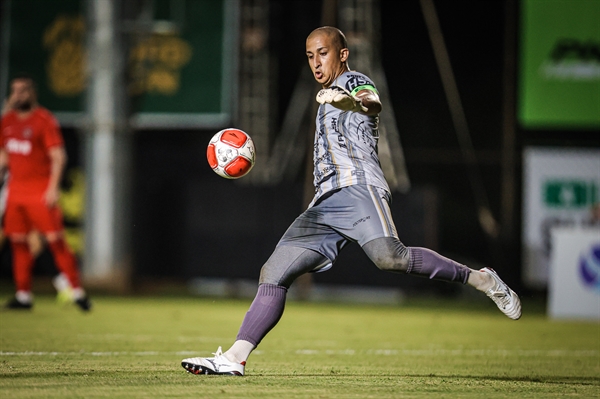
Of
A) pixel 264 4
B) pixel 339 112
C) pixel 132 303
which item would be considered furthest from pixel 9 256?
pixel 339 112

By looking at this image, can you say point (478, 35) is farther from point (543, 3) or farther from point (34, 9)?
point (34, 9)

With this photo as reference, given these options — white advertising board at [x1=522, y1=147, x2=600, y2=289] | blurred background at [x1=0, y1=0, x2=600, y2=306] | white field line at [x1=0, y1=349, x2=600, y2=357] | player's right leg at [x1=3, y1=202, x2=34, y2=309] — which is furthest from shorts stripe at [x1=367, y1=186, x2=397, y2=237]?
white advertising board at [x1=522, y1=147, x2=600, y2=289]

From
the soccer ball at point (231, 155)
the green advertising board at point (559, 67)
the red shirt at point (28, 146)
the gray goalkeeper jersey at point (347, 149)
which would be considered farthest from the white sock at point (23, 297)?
the green advertising board at point (559, 67)

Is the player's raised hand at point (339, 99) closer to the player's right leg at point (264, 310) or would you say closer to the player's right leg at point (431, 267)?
the player's right leg at point (431, 267)

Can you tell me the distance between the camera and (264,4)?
19.0 metres

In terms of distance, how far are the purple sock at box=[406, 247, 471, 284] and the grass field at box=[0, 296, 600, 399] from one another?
0.68 m

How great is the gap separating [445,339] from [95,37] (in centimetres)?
891

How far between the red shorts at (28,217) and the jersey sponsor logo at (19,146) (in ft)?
1.82

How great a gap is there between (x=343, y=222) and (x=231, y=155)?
3.06 feet

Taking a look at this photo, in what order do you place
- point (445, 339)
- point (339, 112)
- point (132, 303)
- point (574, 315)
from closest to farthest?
point (339, 112)
point (445, 339)
point (574, 315)
point (132, 303)

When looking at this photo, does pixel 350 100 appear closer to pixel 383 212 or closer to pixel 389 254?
pixel 383 212

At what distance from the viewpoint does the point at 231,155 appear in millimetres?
6695

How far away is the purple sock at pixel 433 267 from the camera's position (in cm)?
622

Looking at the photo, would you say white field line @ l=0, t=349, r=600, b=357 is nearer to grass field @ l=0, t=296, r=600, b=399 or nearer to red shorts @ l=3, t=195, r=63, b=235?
grass field @ l=0, t=296, r=600, b=399
